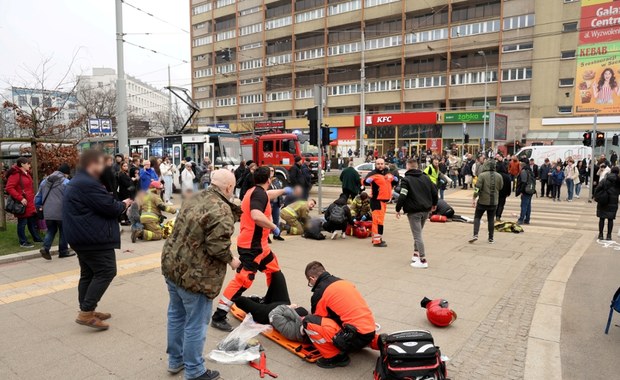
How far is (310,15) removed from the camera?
53938 millimetres

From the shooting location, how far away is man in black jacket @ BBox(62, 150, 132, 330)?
14.0 ft

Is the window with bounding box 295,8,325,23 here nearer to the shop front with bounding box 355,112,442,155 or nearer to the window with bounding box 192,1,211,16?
the shop front with bounding box 355,112,442,155

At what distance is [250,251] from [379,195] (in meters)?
4.73

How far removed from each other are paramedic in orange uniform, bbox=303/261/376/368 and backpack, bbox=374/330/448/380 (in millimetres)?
307

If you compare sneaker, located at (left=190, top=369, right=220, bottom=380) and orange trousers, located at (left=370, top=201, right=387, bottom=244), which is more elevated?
orange trousers, located at (left=370, top=201, right=387, bottom=244)

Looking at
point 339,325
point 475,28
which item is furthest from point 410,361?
point 475,28

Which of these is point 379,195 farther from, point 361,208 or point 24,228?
point 24,228

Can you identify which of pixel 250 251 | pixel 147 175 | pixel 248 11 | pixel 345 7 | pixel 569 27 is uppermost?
pixel 248 11

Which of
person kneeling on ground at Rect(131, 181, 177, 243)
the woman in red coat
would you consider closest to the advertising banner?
person kneeling on ground at Rect(131, 181, 177, 243)

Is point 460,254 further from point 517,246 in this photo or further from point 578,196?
point 578,196

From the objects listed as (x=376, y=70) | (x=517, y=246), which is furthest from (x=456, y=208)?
(x=376, y=70)

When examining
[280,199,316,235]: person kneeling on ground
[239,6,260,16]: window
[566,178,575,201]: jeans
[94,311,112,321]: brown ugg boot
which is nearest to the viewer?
[94,311,112,321]: brown ugg boot

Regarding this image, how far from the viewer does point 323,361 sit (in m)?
3.79

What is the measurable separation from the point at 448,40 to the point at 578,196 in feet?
96.3
